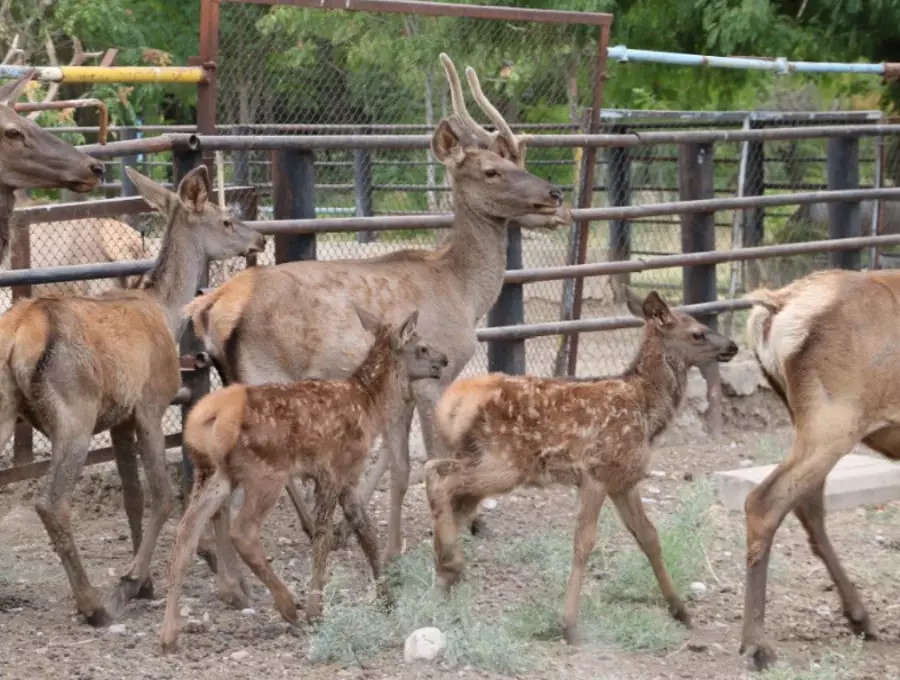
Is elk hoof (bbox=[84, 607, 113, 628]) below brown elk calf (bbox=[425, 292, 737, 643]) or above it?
below

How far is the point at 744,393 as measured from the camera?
1098 cm

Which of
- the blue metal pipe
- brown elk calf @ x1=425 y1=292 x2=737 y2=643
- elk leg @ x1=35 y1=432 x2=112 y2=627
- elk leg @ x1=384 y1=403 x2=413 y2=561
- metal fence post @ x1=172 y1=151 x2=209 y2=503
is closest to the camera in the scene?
elk leg @ x1=35 y1=432 x2=112 y2=627

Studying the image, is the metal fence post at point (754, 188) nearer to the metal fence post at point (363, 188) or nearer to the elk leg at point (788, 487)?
the metal fence post at point (363, 188)

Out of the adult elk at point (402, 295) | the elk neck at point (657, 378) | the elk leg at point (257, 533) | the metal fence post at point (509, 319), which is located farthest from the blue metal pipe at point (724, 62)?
the elk leg at point (257, 533)

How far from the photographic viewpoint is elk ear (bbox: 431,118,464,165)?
802cm

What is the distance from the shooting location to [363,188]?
11359 millimetres

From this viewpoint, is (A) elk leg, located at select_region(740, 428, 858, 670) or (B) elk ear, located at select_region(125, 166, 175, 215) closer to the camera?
(A) elk leg, located at select_region(740, 428, 858, 670)

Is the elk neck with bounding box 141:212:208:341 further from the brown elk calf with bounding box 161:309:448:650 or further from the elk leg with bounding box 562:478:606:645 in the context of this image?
the elk leg with bounding box 562:478:606:645

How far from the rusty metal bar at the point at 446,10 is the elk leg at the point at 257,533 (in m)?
3.23

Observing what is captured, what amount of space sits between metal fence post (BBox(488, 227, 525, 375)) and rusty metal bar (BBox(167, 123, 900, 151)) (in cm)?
69

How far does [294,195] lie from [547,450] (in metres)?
2.56

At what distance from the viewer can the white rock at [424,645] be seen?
5.74 meters

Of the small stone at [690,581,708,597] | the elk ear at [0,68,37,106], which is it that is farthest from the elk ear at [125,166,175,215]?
the small stone at [690,581,708,597]

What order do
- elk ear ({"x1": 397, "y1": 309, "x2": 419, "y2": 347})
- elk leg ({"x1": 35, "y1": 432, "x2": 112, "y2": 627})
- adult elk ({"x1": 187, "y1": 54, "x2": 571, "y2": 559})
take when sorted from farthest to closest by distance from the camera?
adult elk ({"x1": 187, "y1": 54, "x2": 571, "y2": 559}) < elk ear ({"x1": 397, "y1": 309, "x2": 419, "y2": 347}) < elk leg ({"x1": 35, "y1": 432, "x2": 112, "y2": 627})
